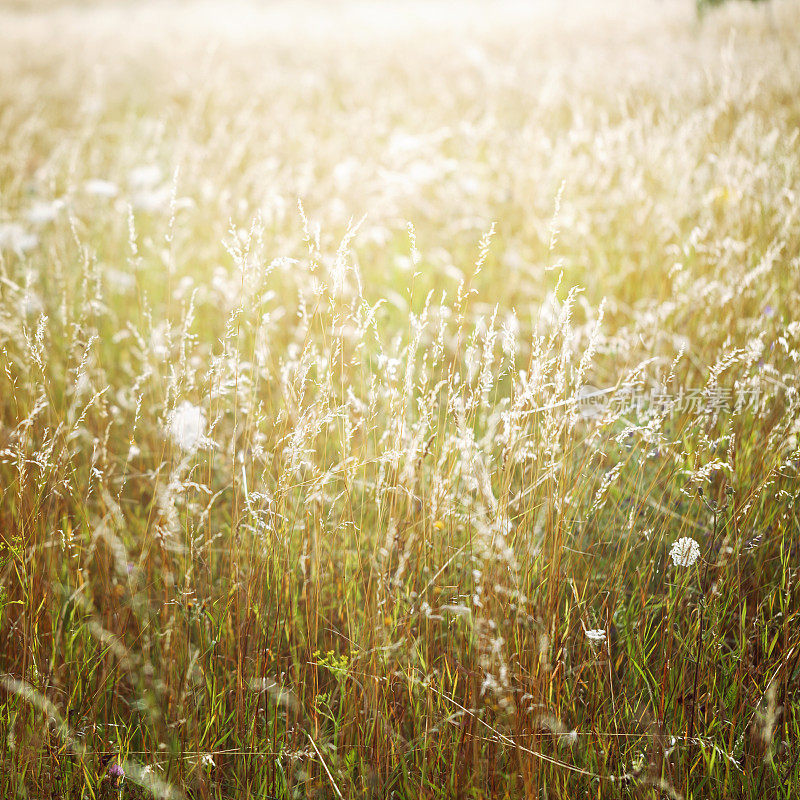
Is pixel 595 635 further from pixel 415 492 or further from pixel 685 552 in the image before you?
pixel 415 492

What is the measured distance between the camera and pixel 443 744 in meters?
1.02

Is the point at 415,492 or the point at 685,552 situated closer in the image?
the point at 685,552

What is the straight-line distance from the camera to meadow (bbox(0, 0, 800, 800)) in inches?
40.1

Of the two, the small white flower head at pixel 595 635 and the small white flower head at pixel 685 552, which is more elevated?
the small white flower head at pixel 685 552

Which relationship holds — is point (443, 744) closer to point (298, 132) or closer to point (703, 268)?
point (703, 268)

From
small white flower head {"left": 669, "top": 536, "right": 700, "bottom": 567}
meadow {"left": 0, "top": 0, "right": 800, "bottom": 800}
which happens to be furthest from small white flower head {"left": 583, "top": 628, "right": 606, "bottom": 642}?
small white flower head {"left": 669, "top": 536, "right": 700, "bottom": 567}

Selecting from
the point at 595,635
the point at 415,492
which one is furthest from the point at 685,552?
the point at 415,492

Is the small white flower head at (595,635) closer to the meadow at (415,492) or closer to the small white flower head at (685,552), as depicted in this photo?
the meadow at (415,492)

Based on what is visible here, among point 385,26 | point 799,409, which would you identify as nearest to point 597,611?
point 799,409

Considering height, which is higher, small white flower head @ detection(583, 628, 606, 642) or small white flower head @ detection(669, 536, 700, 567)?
small white flower head @ detection(669, 536, 700, 567)

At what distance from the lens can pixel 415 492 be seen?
135cm

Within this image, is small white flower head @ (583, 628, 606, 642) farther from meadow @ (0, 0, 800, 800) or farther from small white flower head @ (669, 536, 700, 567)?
small white flower head @ (669, 536, 700, 567)

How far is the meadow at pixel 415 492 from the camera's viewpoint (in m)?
1.02

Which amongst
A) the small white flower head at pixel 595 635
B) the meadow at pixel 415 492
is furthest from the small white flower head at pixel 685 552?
the small white flower head at pixel 595 635
